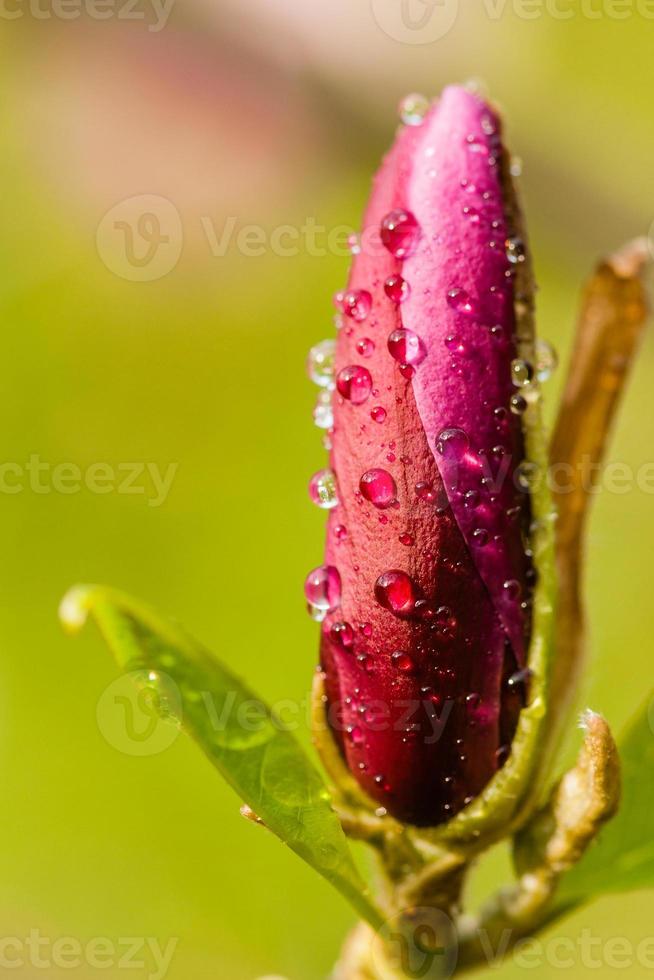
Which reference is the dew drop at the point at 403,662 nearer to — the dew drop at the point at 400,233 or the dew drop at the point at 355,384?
the dew drop at the point at 355,384

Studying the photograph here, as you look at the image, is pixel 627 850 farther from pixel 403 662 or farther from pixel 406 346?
pixel 406 346

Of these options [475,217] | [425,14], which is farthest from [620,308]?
[425,14]

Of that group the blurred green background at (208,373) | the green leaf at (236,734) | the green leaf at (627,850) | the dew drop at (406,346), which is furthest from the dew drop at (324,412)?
the blurred green background at (208,373)

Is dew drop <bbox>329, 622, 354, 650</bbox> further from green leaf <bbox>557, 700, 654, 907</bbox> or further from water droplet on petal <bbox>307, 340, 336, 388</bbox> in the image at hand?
green leaf <bbox>557, 700, 654, 907</bbox>

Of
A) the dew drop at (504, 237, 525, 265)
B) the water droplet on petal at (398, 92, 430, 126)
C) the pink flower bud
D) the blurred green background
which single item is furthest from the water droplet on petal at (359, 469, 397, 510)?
the blurred green background

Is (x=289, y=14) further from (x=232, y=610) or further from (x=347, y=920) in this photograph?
(x=347, y=920)

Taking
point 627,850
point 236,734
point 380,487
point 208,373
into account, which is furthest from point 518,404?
point 208,373
